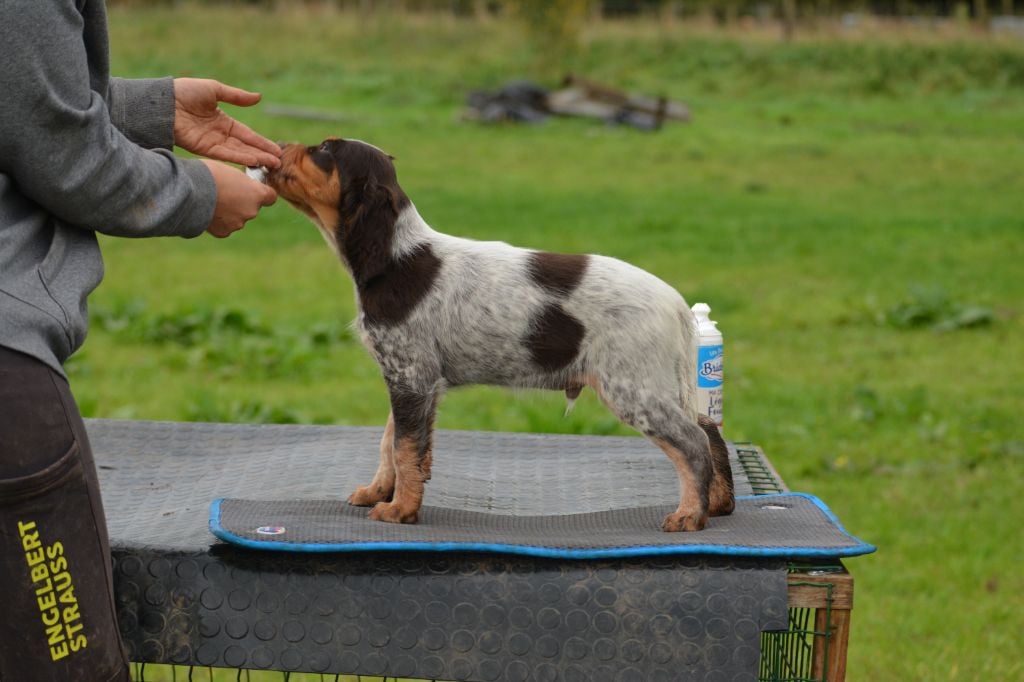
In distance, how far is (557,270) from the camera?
3123 mm

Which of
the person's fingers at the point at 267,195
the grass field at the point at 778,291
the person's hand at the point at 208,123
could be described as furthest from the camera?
the grass field at the point at 778,291

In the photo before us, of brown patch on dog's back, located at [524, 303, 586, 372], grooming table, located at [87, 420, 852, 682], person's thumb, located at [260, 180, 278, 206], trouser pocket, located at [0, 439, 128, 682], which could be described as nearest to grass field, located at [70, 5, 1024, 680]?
brown patch on dog's back, located at [524, 303, 586, 372]

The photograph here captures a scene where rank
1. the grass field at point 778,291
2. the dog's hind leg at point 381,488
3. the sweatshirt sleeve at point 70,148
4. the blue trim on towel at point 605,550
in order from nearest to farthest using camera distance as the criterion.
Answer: the sweatshirt sleeve at point 70,148 < the blue trim on towel at point 605,550 < the dog's hind leg at point 381,488 < the grass field at point 778,291

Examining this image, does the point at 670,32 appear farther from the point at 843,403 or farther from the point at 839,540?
the point at 839,540

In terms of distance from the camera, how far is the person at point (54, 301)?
2391mm

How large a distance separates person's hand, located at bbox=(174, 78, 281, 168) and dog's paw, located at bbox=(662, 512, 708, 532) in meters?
1.40

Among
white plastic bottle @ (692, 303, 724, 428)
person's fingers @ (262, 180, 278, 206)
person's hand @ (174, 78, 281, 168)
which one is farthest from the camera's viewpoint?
white plastic bottle @ (692, 303, 724, 428)

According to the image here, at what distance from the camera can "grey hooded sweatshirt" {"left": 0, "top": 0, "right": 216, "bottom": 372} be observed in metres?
2.39

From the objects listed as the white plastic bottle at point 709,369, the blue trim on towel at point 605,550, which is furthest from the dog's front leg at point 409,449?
the white plastic bottle at point 709,369

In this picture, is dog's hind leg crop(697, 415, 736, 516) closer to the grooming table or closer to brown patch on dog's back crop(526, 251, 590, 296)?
the grooming table

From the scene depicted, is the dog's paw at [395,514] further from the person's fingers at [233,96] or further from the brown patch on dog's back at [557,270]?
the person's fingers at [233,96]

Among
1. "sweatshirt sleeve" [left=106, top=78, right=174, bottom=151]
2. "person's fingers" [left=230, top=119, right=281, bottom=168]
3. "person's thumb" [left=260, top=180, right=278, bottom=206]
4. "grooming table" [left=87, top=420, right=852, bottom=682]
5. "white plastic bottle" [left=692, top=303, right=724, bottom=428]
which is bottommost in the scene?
"grooming table" [left=87, top=420, right=852, bottom=682]

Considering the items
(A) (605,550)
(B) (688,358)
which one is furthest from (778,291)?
(A) (605,550)

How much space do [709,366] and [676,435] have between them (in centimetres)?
55
